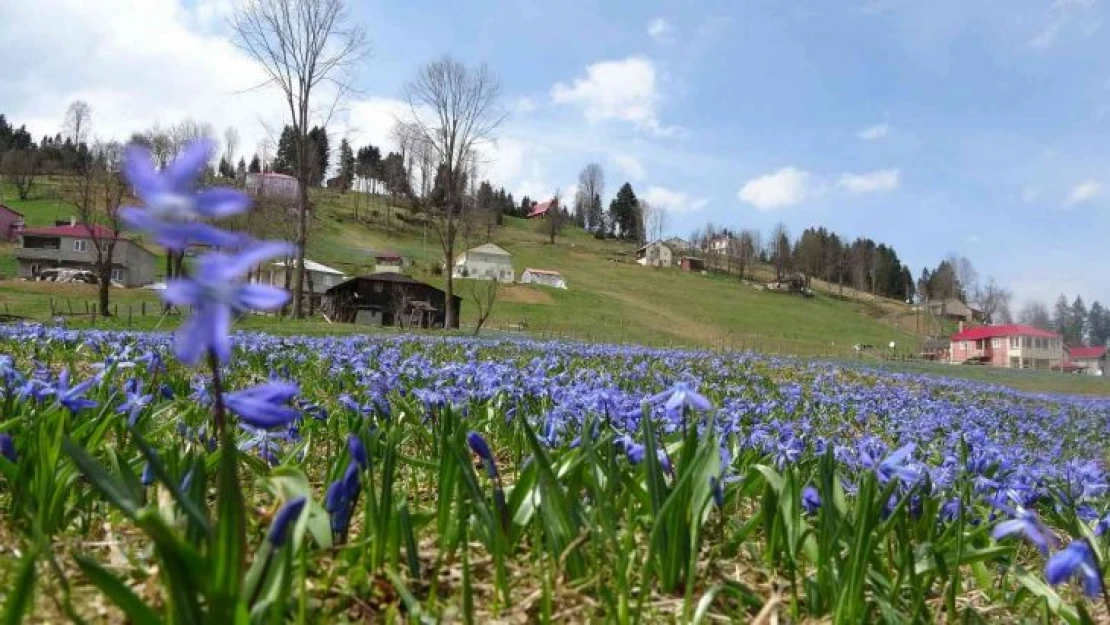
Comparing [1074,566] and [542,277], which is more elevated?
[542,277]

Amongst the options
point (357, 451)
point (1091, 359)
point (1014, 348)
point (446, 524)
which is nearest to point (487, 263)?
point (1014, 348)

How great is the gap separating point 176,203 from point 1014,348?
101 metres

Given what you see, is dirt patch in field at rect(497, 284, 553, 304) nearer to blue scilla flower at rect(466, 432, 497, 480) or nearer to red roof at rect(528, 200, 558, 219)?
blue scilla flower at rect(466, 432, 497, 480)

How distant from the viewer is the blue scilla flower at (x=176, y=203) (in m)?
0.83

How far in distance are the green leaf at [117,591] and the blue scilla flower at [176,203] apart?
0.45m

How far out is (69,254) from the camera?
70125 millimetres

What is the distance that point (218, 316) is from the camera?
0.81 meters

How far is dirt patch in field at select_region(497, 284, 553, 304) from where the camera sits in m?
64.7

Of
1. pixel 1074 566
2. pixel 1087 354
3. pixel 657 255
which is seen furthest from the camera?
pixel 657 255

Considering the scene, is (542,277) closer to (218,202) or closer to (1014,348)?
(1014,348)

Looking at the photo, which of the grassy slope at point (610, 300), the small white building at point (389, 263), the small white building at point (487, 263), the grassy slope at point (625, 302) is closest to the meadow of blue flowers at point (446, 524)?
the grassy slope at point (610, 300)

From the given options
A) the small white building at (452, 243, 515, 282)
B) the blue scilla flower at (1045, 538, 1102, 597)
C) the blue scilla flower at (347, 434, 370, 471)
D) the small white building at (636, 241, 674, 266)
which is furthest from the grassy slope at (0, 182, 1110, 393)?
the blue scilla flower at (1045, 538, 1102, 597)

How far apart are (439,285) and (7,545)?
70.3 meters

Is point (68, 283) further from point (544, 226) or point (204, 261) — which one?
point (544, 226)
